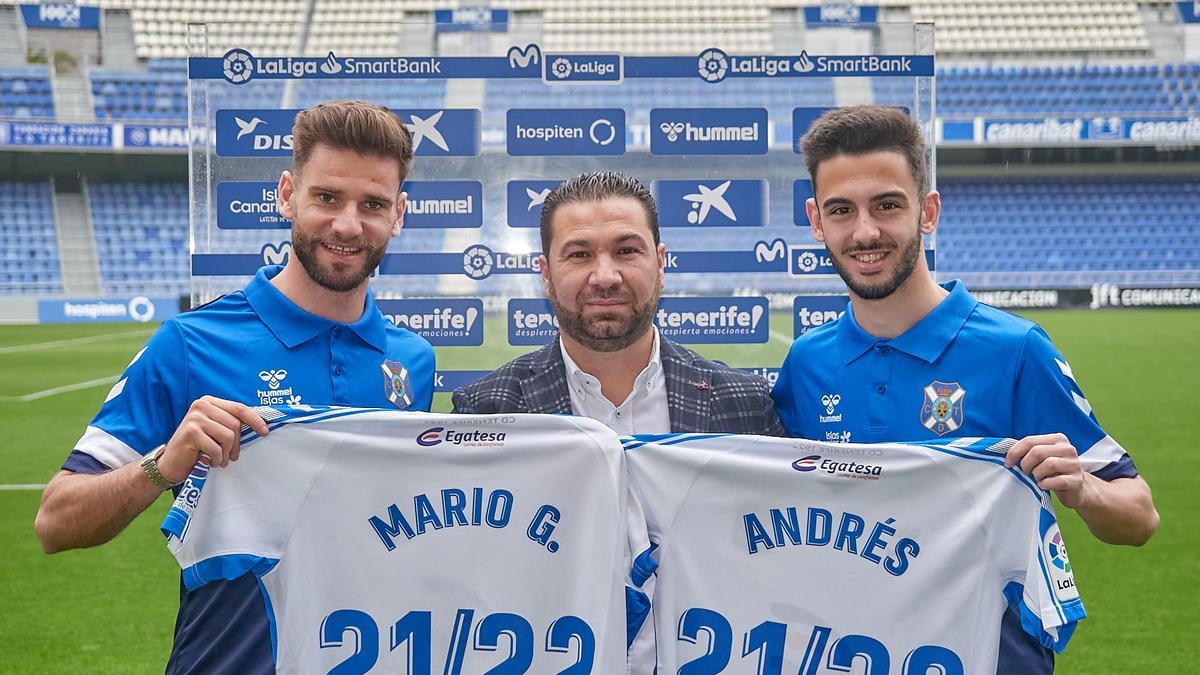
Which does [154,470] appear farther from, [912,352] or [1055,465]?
[1055,465]

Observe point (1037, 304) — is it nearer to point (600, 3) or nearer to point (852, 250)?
point (600, 3)

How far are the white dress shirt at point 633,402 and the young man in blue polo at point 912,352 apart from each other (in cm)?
40

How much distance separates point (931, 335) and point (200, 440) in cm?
171

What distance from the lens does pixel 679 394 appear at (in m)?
2.68

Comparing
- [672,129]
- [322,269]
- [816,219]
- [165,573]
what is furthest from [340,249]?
[165,573]

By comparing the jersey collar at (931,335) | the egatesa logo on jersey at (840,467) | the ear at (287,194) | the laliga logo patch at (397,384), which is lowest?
the egatesa logo on jersey at (840,467)

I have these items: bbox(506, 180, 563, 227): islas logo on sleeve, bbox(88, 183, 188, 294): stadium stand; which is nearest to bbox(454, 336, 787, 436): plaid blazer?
bbox(506, 180, 563, 227): islas logo on sleeve

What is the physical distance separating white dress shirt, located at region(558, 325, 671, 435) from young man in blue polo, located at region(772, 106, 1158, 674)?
0.40 metres

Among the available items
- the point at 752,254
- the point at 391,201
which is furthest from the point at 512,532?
the point at 752,254

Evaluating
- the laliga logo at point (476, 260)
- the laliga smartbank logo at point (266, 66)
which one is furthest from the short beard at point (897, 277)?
the laliga smartbank logo at point (266, 66)

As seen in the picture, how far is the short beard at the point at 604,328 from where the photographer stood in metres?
2.53

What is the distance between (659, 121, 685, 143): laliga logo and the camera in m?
5.06

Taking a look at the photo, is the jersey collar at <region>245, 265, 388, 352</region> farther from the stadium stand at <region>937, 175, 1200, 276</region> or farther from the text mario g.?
the stadium stand at <region>937, 175, 1200, 276</region>

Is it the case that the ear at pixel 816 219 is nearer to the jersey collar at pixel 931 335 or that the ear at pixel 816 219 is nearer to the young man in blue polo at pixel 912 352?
the young man in blue polo at pixel 912 352
